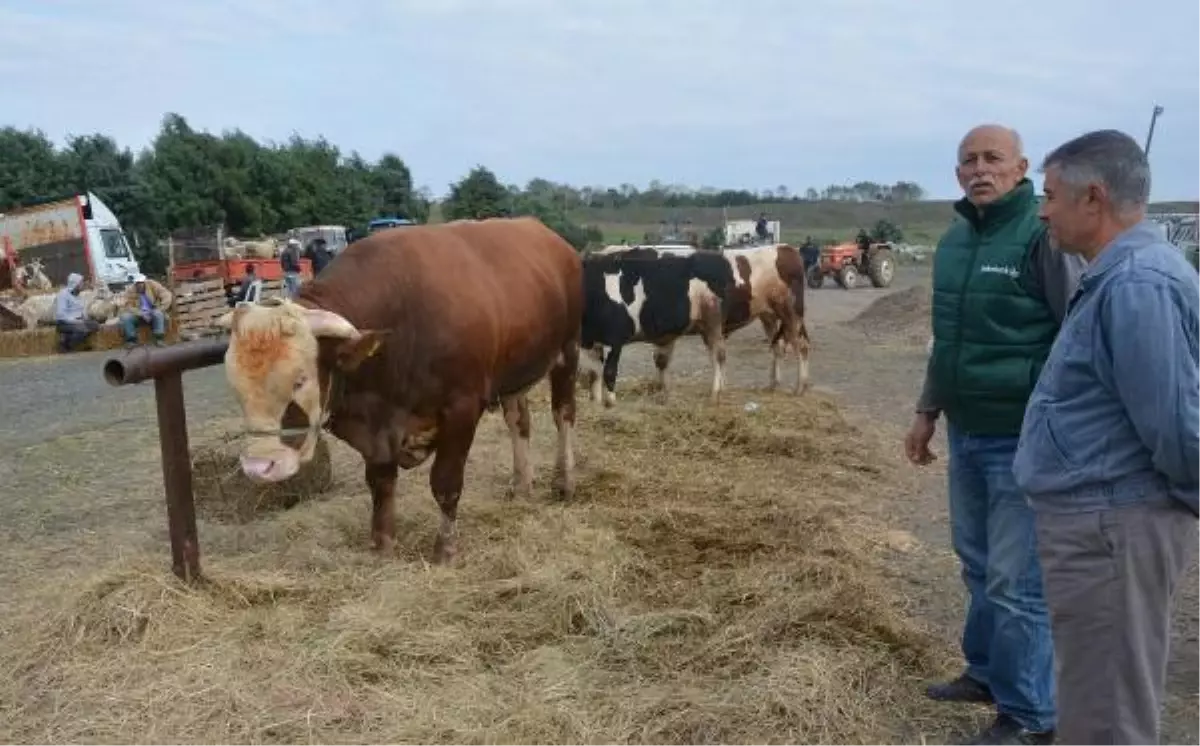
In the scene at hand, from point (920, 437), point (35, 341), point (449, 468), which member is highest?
point (920, 437)

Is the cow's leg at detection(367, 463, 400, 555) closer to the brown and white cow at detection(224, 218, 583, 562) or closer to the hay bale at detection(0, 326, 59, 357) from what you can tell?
the brown and white cow at detection(224, 218, 583, 562)

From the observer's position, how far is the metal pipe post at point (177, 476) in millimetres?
4191

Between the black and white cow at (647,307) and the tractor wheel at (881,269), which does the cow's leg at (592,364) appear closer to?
the black and white cow at (647,307)

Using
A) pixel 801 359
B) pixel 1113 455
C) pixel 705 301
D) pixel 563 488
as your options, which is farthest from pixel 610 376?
pixel 1113 455

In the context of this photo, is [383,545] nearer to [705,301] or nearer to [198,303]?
[705,301]

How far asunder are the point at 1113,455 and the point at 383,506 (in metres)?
3.66

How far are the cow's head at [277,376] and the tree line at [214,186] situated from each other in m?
33.8

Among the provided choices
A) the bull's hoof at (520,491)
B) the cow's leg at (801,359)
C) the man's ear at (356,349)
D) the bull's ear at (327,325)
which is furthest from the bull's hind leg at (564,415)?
the cow's leg at (801,359)

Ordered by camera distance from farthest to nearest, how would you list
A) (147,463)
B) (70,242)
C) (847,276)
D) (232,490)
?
(847,276) < (70,242) < (147,463) < (232,490)

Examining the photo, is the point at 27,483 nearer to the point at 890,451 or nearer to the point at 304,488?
the point at 304,488

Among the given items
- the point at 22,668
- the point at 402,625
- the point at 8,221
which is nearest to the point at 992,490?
the point at 402,625

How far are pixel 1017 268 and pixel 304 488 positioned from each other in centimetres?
485

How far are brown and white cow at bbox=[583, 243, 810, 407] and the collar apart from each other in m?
7.19

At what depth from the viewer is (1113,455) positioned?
7.50 feet
